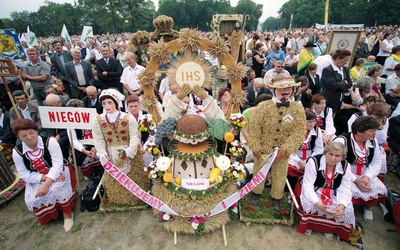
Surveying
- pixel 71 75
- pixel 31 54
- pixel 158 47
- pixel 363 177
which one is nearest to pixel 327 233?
pixel 363 177

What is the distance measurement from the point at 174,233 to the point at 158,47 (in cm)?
302

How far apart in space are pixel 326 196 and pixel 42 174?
4619 mm

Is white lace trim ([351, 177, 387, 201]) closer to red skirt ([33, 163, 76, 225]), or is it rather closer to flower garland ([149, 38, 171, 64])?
flower garland ([149, 38, 171, 64])

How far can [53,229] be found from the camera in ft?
12.8

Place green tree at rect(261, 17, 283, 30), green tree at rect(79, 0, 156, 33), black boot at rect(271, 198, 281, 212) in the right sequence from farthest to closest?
green tree at rect(261, 17, 283, 30)
green tree at rect(79, 0, 156, 33)
black boot at rect(271, 198, 281, 212)

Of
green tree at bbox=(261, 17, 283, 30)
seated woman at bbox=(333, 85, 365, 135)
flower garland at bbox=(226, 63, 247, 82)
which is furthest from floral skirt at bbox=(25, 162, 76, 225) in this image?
green tree at bbox=(261, 17, 283, 30)

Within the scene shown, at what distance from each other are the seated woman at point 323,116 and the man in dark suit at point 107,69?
5.63 m

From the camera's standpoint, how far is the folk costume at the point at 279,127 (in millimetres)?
3500

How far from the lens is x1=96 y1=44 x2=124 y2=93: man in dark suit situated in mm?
6836

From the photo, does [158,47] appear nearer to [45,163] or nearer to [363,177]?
[45,163]

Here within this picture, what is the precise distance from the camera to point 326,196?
136 inches

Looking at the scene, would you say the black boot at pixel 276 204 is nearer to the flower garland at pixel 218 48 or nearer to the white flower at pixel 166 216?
the white flower at pixel 166 216

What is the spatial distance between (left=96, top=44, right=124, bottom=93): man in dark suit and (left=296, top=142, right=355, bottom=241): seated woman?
6.06m

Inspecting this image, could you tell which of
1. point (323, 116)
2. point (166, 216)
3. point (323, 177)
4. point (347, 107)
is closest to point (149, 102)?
point (166, 216)
